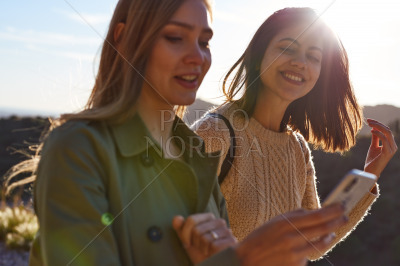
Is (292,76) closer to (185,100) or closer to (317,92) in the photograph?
(317,92)

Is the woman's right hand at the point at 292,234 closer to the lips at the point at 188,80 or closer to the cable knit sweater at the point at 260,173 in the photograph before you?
the lips at the point at 188,80

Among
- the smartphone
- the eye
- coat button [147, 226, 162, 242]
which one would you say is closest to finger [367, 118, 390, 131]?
the eye

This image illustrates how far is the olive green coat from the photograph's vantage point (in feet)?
4.86

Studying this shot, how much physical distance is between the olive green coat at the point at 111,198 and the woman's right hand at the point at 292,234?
0.10m

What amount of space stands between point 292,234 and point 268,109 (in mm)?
2035

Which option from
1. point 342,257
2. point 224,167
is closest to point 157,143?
point 224,167

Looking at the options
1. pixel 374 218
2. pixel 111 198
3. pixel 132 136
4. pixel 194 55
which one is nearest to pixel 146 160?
pixel 132 136

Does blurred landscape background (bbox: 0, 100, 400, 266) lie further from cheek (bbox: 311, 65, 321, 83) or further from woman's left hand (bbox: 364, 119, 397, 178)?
cheek (bbox: 311, 65, 321, 83)

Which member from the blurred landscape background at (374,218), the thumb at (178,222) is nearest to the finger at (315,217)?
the thumb at (178,222)

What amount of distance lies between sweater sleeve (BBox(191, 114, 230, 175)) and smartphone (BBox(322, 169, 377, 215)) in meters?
1.46

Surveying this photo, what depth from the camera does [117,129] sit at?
1.76 metres

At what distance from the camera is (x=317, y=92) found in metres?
3.68

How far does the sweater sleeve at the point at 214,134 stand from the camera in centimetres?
296

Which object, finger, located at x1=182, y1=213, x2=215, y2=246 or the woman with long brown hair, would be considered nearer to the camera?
finger, located at x1=182, y1=213, x2=215, y2=246
